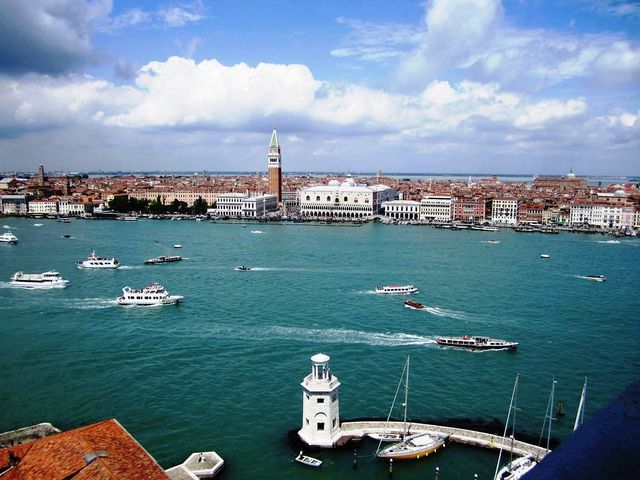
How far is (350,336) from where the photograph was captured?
8.77 meters

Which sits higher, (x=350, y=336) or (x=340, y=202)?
(x=340, y=202)

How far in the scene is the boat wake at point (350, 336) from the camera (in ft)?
27.9

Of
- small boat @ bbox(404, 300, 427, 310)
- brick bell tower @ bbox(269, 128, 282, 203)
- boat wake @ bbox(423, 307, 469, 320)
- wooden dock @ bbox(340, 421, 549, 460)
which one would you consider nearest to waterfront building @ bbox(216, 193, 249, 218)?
brick bell tower @ bbox(269, 128, 282, 203)

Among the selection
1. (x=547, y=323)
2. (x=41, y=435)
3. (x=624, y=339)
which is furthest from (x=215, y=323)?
(x=624, y=339)

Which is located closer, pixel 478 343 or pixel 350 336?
pixel 478 343

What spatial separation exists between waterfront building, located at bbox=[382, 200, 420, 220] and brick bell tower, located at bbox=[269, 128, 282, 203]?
7.39 m

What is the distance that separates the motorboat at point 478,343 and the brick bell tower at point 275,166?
28857 millimetres

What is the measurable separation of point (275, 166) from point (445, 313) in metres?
27.1

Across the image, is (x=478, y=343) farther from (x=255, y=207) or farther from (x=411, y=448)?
(x=255, y=207)

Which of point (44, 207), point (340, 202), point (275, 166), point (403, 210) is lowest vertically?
point (44, 207)

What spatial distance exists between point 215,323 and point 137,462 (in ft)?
20.0

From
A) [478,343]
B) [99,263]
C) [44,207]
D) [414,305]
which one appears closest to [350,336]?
[478,343]

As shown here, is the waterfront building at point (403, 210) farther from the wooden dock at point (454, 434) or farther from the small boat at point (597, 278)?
the wooden dock at point (454, 434)

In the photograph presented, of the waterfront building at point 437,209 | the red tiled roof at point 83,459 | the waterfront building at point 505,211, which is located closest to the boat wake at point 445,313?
the red tiled roof at point 83,459
